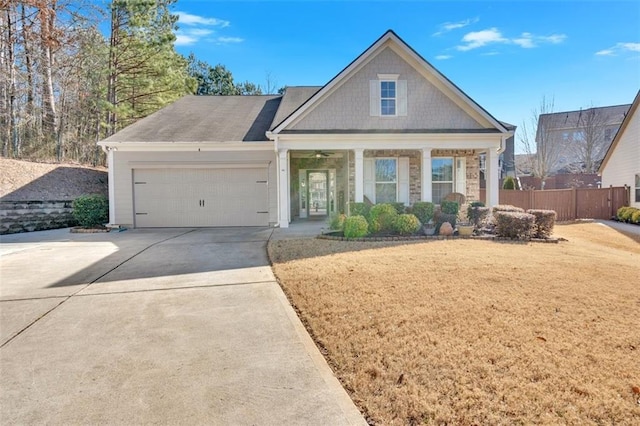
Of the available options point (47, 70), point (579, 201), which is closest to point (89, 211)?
point (47, 70)

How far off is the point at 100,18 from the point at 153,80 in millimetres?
3715

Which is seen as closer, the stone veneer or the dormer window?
the dormer window

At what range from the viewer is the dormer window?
13.0 meters

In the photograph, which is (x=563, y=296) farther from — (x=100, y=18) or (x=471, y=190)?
(x=100, y=18)

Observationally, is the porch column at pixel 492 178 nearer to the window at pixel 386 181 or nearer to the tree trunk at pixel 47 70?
the window at pixel 386 181

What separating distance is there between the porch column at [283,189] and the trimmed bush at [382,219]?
11.2 ft

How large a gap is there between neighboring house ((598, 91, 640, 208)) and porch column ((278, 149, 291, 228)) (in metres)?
15.8

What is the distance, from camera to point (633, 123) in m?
16.8

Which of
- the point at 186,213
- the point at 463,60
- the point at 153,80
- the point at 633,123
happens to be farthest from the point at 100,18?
the point at 633,123

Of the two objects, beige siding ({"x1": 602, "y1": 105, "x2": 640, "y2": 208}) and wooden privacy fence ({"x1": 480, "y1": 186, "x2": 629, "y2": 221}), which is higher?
beige siding ({"x1": 602, "y1": 105, "x2": 640, "y2": 208})

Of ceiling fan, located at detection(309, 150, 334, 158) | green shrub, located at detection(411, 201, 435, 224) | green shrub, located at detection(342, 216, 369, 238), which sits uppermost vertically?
ceiling fan, located at detection(309, 150, 334, 158)

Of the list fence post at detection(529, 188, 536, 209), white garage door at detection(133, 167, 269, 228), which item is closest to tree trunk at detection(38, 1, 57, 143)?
white garage door at detection(133, 167, 269, 228)

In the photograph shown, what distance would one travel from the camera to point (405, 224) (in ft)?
33.9

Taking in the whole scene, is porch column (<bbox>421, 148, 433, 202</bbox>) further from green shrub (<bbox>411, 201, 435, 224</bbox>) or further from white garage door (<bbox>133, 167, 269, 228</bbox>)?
white garage door (<bbox>133, 167, 269, 228</bbox>)
